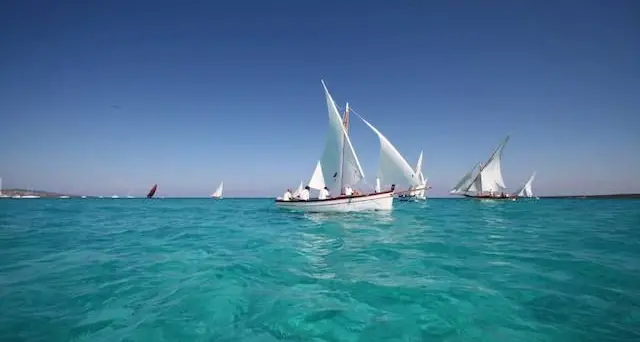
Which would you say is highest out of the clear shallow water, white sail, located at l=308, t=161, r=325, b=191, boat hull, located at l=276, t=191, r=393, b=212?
white sail, located at l=308, t=161, r=325, b=191

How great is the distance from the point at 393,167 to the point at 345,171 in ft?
17.5

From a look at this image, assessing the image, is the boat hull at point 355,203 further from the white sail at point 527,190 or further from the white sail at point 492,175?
the white sail at point 527,190

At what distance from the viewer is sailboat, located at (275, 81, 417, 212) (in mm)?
32875

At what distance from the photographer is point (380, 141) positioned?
35.3m

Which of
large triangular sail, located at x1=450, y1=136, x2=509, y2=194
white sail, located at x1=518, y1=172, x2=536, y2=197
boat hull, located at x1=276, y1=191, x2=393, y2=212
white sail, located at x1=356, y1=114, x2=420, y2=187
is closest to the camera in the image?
boat hull, located at x1=276, y1=191, x2=393, y2=212

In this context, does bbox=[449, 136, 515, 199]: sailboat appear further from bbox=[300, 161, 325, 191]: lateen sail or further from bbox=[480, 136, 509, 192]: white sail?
bbox=[300, 161, 325, 191]: lateen sail

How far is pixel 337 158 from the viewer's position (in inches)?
1421

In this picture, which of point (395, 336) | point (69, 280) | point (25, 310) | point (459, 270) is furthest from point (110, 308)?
point (459, 270)

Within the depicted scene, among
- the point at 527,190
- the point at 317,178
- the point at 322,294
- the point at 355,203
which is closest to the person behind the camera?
the point at 322,294

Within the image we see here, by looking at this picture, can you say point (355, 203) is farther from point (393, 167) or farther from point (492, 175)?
point (492, 175)

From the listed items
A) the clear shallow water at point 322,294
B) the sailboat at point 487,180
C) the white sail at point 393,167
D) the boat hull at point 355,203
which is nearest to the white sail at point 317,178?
the boat hull at point 355,203

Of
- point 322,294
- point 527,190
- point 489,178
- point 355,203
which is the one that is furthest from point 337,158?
point 527,190

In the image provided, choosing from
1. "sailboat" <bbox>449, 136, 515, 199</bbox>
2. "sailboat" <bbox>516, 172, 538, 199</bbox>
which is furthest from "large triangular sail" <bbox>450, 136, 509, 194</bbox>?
"sailboat" <bbox>516, 172, 538, 199</bbox>

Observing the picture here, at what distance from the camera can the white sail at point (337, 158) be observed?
3488 centimetres
